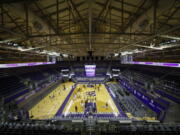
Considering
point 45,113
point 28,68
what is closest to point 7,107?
point 45,113

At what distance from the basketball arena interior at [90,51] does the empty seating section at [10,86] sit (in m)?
0.08

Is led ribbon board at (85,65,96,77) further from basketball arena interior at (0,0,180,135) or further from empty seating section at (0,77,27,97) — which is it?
empty seating section at (0,77,27,97)

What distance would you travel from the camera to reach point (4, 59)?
13.1 meters

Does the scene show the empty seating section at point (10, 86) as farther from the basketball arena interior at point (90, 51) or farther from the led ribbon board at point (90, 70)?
the led ribbon board at point (90, 70)

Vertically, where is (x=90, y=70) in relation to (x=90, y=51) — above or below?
below

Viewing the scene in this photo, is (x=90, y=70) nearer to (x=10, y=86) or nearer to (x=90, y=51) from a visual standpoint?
(x=90, y=51)

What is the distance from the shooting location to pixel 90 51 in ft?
50.7

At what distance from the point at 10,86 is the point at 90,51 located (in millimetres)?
12026

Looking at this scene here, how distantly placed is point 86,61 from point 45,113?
22091 millimetres

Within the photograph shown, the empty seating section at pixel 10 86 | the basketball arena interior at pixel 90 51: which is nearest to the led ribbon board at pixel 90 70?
the basketball arena interior at pixel 90 51

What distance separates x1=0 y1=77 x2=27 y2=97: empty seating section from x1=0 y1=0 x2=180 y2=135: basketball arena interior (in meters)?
0.08

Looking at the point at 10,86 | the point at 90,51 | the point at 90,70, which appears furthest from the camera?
the point at 90,70

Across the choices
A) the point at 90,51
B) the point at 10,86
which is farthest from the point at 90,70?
the point at 10,86

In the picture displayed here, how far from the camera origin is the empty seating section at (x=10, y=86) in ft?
40.1
